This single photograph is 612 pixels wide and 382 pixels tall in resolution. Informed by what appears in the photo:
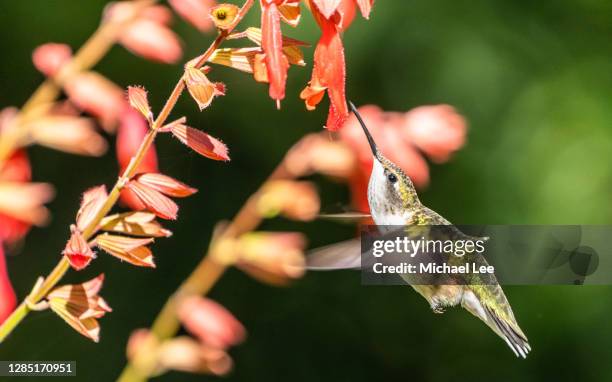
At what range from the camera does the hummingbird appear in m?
0.59

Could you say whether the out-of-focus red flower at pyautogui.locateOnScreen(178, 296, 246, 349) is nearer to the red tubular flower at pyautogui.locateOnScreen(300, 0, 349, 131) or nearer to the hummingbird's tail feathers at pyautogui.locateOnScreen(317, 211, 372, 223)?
the hummingbird's tail feathers at pyautogui.locateOnScreen(317, 211, 372, 223)

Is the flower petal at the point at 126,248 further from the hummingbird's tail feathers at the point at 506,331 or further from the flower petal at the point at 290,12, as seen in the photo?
the hummingbird's tail feathers at the point at 506,331

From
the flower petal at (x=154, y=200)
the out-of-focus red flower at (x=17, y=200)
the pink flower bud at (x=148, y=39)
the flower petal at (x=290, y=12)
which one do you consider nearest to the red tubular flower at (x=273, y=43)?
the flower petal at (x=290, y=12)

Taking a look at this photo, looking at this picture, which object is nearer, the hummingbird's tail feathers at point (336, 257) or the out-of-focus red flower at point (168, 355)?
the hummingbird's tail feathers at point (336, 257)

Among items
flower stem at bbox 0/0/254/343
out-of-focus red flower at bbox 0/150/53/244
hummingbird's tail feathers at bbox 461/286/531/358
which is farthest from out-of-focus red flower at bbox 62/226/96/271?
hummingbird's tail feathers at bbox 461/286/531/358

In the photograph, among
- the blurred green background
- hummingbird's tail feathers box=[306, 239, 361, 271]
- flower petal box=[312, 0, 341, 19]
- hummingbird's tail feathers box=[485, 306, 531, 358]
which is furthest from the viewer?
the blurred green background

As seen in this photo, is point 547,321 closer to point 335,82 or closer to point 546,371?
point 546,371

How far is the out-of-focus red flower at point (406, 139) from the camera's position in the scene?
2.68ft

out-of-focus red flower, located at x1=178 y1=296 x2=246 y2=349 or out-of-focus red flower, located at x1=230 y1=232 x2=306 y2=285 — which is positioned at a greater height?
out-of-focus red flower, located at x1=230 y1=232 x2=306 y2=285

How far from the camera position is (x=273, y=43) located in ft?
1.52

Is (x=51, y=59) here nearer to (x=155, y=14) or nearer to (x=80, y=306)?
(x=155, y=14)

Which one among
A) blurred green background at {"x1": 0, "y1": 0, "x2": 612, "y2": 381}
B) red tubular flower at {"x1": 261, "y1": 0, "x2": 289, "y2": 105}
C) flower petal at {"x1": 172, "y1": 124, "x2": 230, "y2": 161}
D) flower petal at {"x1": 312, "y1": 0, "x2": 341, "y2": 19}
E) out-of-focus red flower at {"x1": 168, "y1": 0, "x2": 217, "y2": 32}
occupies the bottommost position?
blurred green background at {"x1": 0, "y1": 0, "x2": 612, "y2": 381}

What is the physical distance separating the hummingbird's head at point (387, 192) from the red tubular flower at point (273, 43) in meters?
0.15

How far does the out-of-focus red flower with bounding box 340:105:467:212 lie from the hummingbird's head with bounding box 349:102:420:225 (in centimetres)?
7
